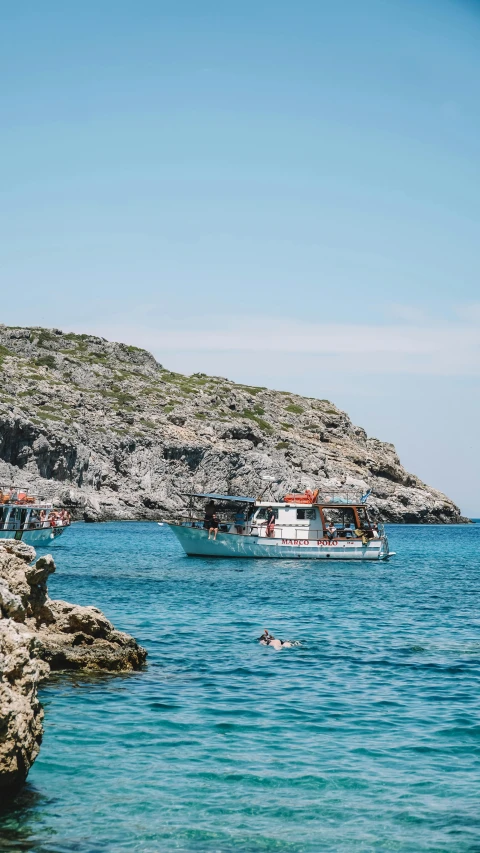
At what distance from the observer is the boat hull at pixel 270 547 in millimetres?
58625

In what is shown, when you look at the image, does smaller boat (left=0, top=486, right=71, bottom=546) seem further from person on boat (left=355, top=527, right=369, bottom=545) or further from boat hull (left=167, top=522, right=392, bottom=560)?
person on boat (left=355, top=527, right=369, bottom=545)

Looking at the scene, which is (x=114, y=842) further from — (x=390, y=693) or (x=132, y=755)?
(x=390, y=693)

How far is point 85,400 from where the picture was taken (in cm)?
14862

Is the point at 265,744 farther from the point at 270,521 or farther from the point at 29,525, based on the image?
the point at 29,525

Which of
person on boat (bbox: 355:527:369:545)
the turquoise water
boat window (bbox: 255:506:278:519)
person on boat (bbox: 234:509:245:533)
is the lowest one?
the turquoise water

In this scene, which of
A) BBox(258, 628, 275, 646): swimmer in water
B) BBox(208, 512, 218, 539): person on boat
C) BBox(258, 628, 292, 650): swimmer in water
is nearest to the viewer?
BBox(258, 628, 292, 650): swimmer in water

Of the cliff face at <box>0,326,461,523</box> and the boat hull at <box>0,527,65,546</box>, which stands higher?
the cliff face at <box>0,326,461,523</box>

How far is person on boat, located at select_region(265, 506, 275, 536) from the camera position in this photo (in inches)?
2319

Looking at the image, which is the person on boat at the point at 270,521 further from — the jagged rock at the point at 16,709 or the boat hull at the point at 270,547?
the jagged rock at the point at 16,709

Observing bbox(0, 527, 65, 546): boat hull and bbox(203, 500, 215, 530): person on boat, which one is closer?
bbox(203, 500, 215, 530): person on boat

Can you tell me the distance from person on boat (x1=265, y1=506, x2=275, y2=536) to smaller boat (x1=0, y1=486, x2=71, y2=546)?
60.7 ft

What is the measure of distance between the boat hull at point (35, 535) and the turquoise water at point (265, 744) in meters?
34.3

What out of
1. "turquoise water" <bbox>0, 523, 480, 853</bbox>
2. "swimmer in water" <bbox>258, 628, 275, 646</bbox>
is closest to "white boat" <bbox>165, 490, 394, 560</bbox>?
"turquoise water" <bbox>0, 523, 480, 853</bbox>

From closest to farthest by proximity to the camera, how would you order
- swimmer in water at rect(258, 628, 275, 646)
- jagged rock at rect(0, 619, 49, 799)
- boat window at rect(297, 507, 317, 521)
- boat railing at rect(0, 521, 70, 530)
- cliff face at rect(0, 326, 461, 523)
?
1. jagged rock at rect(0, 619, 49, 799)
2. swimmer in water at rect(258, 628, 275, 646)
3. boat window at rect(297, 507, 317, 521)
4. boat railing at rect(0, 521, 70, 530)
5. cliff face at rect(0, 326, 461, 523)
